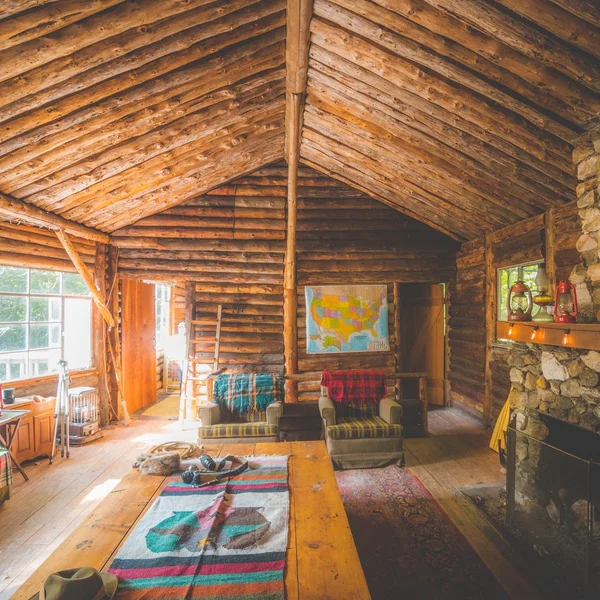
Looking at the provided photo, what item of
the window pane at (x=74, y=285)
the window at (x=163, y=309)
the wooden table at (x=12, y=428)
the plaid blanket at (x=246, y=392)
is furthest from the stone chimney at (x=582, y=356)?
the window at (x=163, y=309)

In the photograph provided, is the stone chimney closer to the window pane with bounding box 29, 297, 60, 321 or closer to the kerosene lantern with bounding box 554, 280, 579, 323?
the kerosene lantern with bounding box 554, 280, 579, 323

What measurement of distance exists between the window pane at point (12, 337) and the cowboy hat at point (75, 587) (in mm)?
4545

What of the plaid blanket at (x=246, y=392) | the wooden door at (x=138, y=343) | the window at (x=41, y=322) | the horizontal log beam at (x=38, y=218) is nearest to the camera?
the horizontal log beam at (x=38, y=218)

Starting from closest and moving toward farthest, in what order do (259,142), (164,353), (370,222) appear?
(259,142)
(370,222)
(164,353)

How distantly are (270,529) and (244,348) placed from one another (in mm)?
5201

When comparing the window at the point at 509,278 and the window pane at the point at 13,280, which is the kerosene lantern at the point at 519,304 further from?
the window pane at the point at 13,280

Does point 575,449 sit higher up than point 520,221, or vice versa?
point 520,221

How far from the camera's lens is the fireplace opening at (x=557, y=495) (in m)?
2.75

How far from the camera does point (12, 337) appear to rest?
5355 mm

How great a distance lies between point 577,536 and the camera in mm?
2906

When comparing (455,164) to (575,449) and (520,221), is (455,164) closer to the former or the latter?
(520,221)

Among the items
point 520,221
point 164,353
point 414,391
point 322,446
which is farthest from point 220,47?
point 164,353

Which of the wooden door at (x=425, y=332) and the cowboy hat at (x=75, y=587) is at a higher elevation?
the wooden door at (x=425, y=332)

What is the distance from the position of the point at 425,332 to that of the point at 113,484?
20.2ft
